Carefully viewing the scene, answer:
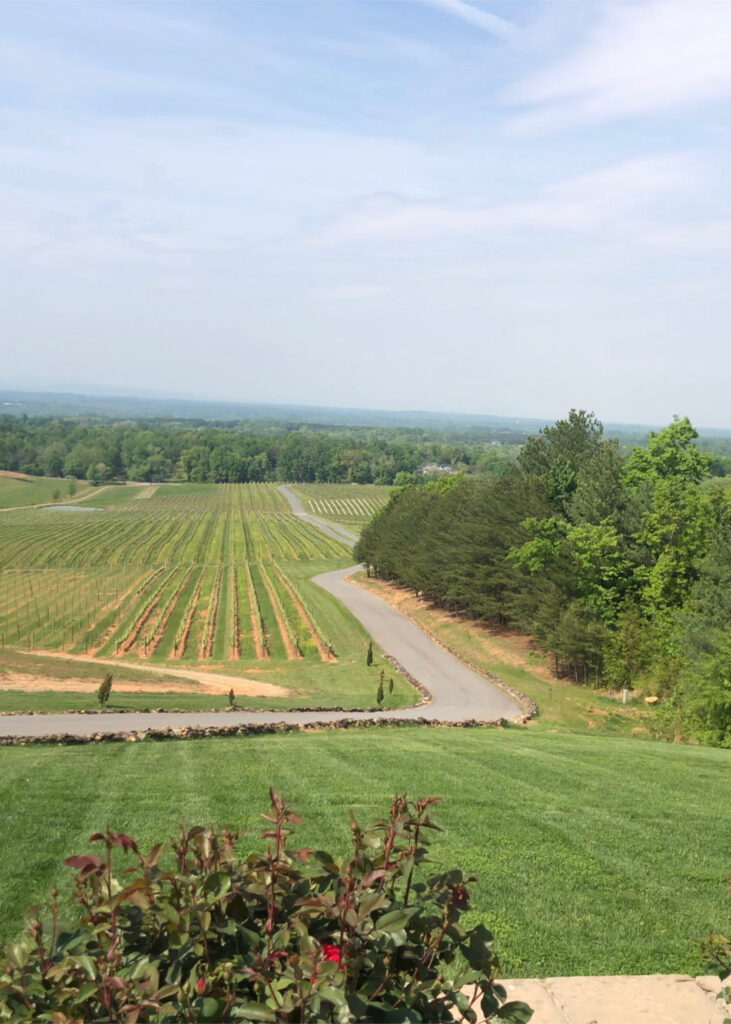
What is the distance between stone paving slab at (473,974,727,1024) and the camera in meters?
5.12

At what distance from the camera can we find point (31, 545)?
275 ft

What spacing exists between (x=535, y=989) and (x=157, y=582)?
199 ft

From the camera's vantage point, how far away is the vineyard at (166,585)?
44.6 meters

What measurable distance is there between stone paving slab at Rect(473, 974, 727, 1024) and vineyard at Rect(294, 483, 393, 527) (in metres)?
105

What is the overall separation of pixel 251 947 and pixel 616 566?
34910mm

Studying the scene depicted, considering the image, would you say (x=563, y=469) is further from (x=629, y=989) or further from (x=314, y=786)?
(x=629, y=989)

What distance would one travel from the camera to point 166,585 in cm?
6181

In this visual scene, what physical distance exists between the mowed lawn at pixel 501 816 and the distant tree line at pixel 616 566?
1396 cm

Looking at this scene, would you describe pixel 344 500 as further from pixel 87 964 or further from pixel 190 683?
pixel 87 964

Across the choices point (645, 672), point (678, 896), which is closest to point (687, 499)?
point (645, 672)

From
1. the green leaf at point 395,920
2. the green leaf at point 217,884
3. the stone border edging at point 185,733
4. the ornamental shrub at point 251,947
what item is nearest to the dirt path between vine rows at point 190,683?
the stone border edging at point 185,733

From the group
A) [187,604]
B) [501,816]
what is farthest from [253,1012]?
[187,604]

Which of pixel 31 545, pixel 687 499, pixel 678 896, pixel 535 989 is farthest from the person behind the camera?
pixel 31 545

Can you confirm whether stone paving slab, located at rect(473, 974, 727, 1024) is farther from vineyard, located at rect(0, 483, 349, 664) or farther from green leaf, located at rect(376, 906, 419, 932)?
vineyard, located at rect(0, 483, 349, 664)
